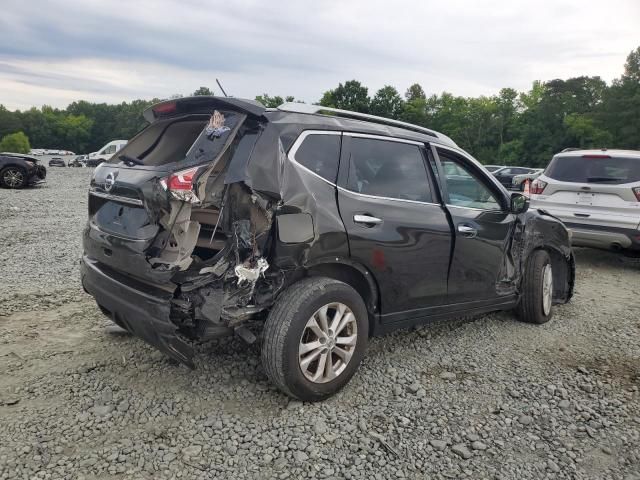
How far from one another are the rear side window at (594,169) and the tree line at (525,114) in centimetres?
4310

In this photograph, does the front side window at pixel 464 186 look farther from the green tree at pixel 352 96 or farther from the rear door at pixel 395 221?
the green tree at pixel 352 96

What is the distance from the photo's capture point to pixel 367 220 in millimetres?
3287

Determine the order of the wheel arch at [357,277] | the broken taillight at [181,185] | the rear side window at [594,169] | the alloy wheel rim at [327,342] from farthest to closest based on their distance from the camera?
1. the rear side window at [594,169]
2. the wheel arch at [357,277]
3. the alloy wheel rim at [327,342]
4. the broken taillight at [181,185]

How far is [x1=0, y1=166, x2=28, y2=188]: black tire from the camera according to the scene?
14922 millimetres

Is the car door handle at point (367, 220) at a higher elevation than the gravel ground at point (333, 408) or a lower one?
higher

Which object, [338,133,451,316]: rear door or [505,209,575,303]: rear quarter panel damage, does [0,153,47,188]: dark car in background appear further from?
[505,209,575,303]: rear quarter panel damage

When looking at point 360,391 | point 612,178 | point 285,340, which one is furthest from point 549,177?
point 285,340

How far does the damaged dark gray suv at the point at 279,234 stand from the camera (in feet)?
9.39

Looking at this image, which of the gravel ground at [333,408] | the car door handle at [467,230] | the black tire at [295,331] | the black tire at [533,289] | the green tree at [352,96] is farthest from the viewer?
the green tree at [352,96]

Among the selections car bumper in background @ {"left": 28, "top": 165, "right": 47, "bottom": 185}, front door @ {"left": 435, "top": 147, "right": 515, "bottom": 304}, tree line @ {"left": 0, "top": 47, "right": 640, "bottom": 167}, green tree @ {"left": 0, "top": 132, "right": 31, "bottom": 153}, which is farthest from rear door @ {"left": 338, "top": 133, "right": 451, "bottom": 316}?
green tree @ {"left": 0, "top": 132, "right": 31, "bottom": 153}

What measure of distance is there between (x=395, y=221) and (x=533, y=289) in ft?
6.75

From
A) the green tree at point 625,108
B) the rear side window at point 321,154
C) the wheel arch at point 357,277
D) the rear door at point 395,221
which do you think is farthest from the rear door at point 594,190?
the green tree at point 625,108

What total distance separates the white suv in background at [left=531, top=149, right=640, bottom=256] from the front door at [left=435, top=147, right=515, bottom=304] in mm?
3423

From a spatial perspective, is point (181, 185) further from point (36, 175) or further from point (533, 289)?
point (36, 175)
